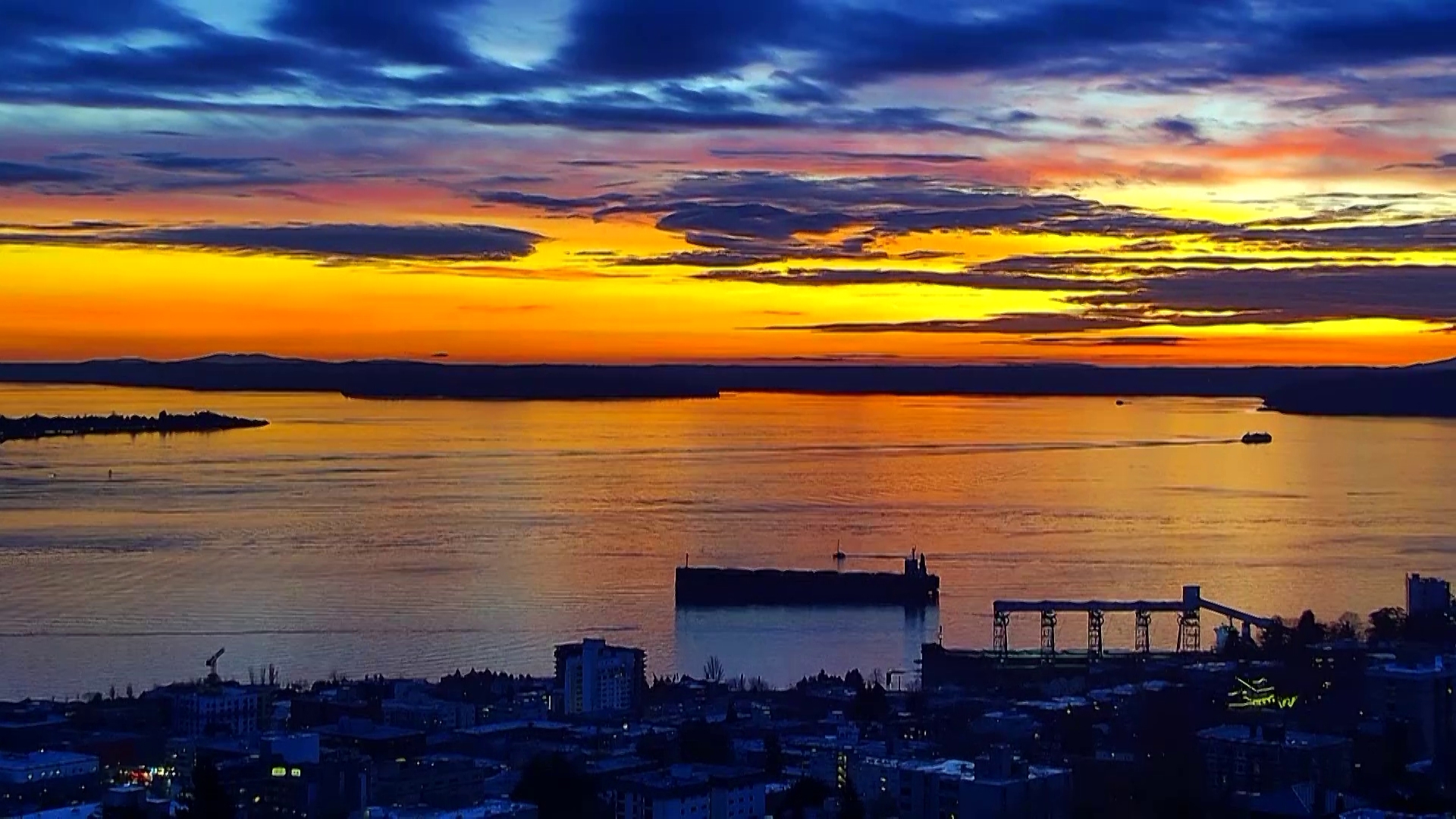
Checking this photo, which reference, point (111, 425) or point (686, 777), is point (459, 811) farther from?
point (111, 425)

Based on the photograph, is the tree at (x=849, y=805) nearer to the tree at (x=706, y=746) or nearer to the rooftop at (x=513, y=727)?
the tree at (x=706, y=746)

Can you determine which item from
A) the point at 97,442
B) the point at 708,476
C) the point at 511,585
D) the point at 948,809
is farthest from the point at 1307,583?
the point at 97,442

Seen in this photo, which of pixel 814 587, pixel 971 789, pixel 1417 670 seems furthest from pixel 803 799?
pixel 814 587

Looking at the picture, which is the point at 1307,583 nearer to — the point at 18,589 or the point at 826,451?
the point at 18,589

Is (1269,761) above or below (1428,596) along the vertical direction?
below

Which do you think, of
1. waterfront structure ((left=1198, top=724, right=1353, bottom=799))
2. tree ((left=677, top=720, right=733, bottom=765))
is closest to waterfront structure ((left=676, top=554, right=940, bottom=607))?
tree ((left=677, top=720, right=733, bottom=765))

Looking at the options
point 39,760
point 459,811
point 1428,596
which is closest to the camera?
point 459,811
